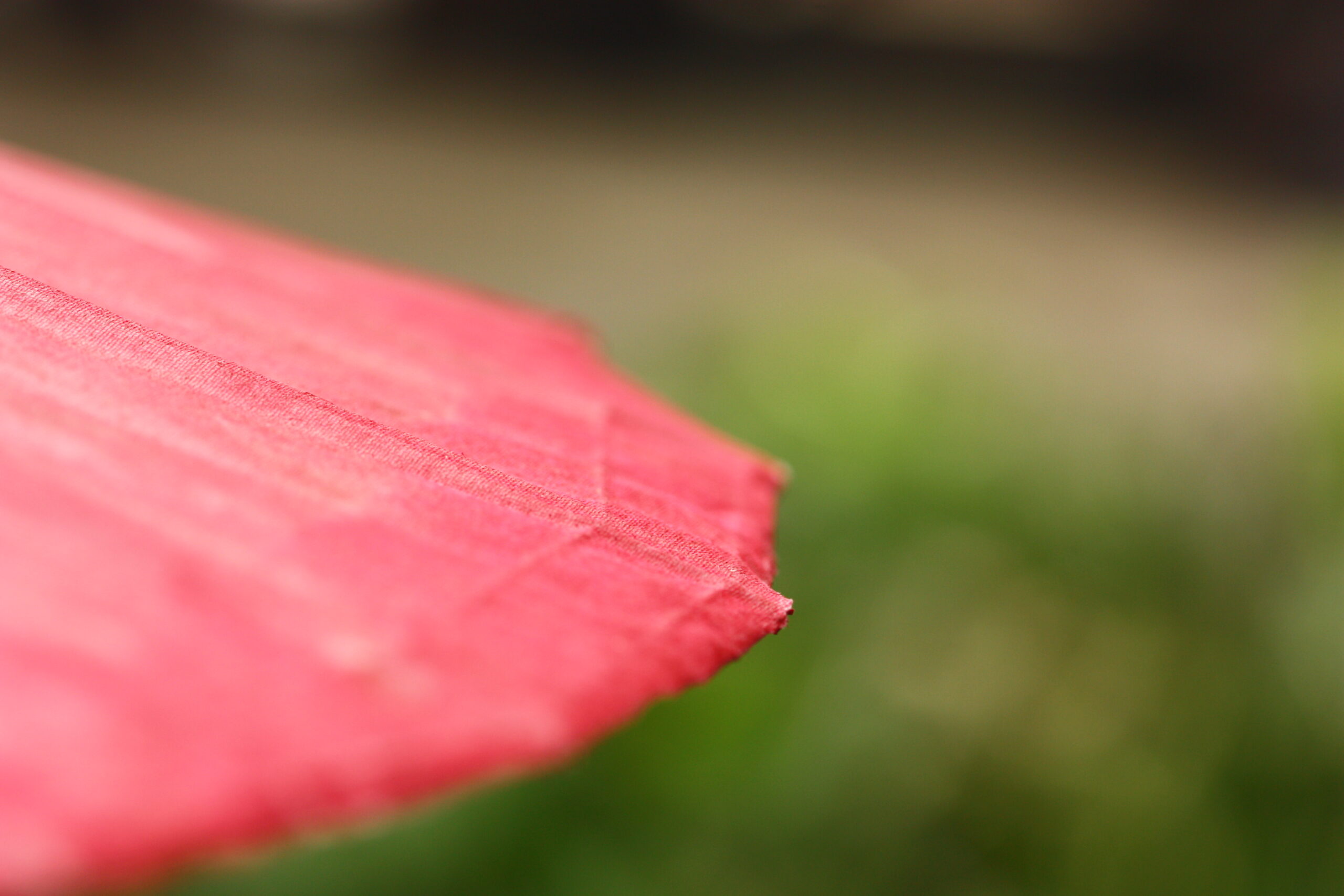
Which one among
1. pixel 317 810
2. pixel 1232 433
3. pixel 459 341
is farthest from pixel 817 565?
pixel 317 810

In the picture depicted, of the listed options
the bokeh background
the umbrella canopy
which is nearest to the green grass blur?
the bokeh background

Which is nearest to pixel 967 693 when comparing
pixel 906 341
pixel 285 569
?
pixel 906 341

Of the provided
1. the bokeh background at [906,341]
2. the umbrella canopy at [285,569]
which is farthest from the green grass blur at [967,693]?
the umbrella canopy at [285,569]

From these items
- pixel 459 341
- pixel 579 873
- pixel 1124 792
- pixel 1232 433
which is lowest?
pixel 579 873

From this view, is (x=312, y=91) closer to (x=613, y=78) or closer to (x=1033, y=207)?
(x=613, y=78)

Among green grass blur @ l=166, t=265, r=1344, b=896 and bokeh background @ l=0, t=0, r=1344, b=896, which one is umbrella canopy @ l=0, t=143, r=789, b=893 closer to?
bokeh background @ l=0, t=0, r=1344, b=896

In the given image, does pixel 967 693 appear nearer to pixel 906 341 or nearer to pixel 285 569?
pixel 906 341
